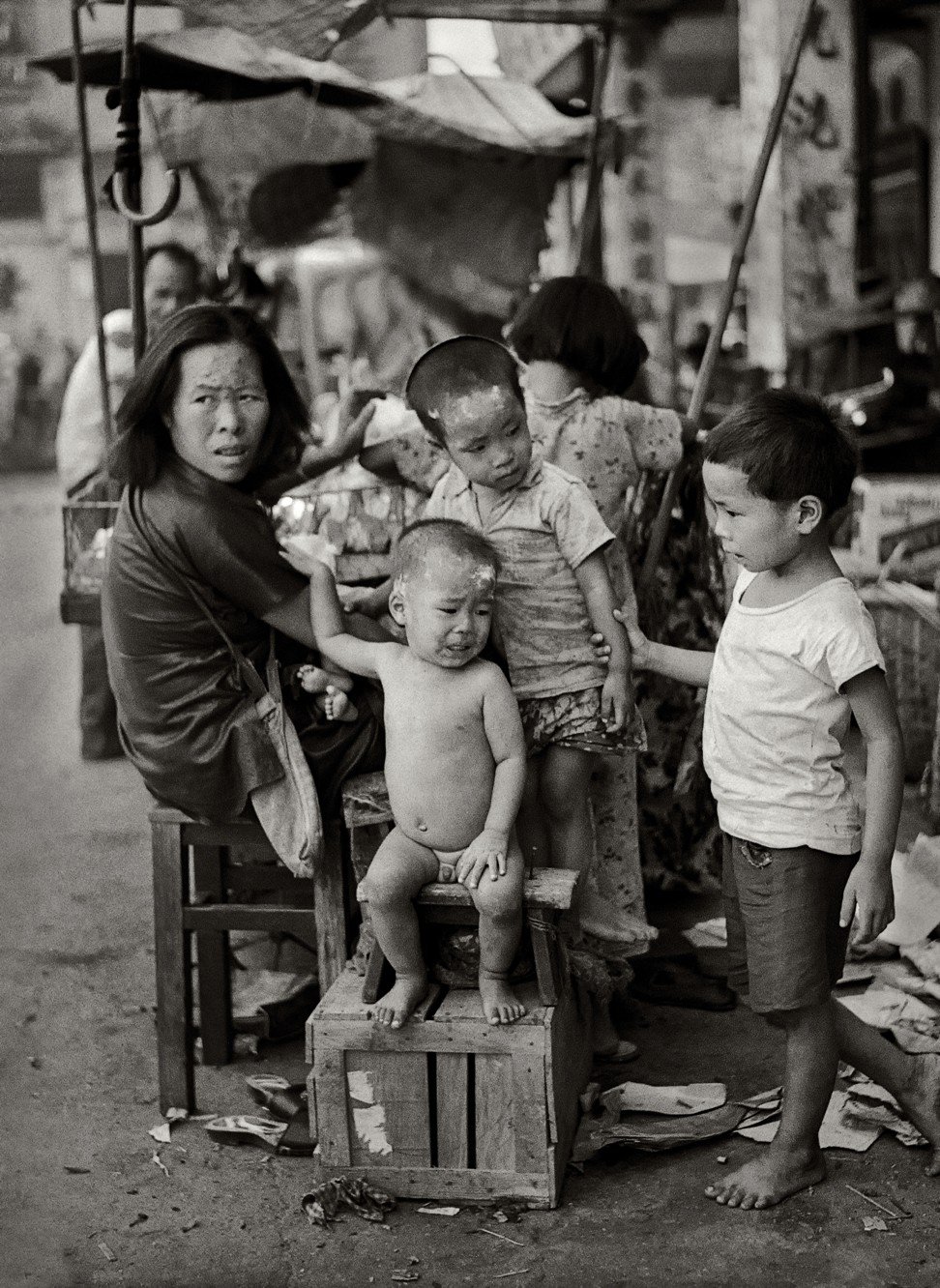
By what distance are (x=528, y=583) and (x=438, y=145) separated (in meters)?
4.71

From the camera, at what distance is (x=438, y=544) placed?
3020 mm

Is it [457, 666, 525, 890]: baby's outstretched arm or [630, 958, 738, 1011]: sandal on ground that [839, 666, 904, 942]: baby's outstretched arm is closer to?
[457, 666, 525, 890]: baby's outstretched arm

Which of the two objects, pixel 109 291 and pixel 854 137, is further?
pixel 109 291

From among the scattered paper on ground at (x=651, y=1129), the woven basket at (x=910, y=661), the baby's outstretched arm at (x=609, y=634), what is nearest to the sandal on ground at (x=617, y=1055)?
the scattered paper on ground at (x=651, y=1129)

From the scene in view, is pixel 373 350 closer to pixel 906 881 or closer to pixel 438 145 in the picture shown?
pixel 438 145

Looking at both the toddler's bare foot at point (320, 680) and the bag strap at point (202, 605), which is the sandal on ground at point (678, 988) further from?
the bag strap at point (202, 605)

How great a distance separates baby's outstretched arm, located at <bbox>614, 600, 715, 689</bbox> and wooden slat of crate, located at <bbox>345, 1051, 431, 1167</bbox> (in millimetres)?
953

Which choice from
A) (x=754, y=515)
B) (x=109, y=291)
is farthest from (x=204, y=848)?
(x=109, y=291)

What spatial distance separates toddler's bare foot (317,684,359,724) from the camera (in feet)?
11.1

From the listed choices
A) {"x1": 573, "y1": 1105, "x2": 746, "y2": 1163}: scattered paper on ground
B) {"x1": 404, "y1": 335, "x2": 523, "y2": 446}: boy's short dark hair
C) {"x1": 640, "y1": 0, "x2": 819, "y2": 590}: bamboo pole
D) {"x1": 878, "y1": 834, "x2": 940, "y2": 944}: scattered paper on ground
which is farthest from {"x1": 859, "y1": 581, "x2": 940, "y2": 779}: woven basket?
{"x1": 404, "y1": 335, "x2": 523, "y2": 446}: boy's short dark hair

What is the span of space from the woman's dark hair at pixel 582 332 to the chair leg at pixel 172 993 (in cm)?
151

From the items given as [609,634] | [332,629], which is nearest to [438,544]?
[332,629]

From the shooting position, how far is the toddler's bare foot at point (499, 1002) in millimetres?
2979

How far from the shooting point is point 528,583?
3.36 m
